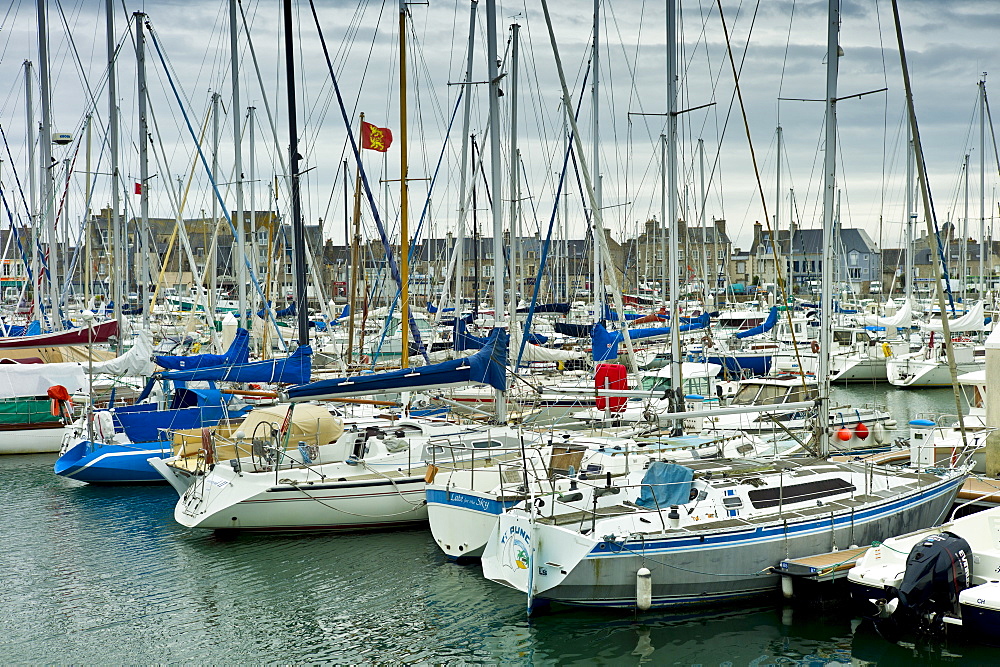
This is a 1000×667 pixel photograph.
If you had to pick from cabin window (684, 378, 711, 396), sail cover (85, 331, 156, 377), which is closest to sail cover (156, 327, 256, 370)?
sail cover (85, 331, 156, 377)

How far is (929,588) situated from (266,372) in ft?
58.9

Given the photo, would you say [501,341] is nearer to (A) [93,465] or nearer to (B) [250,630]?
(B) [250,630]

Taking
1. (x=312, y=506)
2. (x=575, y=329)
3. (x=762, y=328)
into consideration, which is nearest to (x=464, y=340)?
(x=312, y=506)

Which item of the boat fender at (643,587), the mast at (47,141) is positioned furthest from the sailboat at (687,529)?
the mast at (47,141)

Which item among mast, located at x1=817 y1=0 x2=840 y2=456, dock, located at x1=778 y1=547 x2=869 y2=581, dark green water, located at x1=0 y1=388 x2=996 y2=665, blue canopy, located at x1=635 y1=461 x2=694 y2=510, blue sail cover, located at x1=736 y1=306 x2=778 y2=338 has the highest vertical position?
mast, located at x1=817 y1=0 x2=840 y2=456

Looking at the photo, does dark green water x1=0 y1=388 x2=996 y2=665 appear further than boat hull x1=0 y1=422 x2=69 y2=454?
No

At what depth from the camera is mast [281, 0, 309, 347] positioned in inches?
1077

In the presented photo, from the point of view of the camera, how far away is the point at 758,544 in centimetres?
1709

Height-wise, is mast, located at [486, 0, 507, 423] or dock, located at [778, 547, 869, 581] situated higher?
mast, located at [486, 0, 507, 423]

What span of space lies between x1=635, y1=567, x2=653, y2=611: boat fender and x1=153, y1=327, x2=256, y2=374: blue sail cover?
17.7m

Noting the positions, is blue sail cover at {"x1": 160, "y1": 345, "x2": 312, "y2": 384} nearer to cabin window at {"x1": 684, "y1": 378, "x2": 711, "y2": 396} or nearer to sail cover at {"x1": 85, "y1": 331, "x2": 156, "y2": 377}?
sail cover at {"x1": 85, "y1": 331, "x2": 156, "y2": 377}

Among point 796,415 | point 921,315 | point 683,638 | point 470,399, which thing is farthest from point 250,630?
point 921,315

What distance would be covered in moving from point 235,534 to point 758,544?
461 inches

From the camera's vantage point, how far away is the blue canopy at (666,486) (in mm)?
17766
